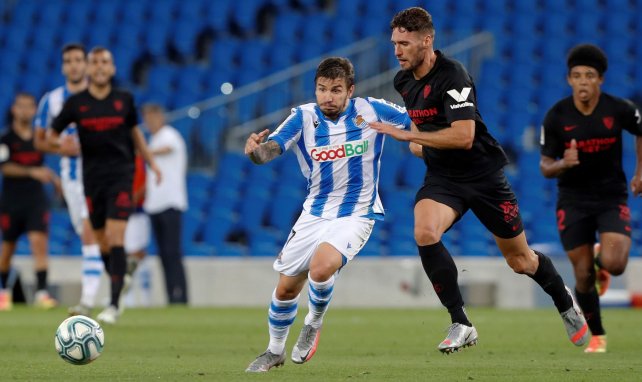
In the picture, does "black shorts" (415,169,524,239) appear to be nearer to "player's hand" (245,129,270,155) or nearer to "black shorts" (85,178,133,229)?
"player's hand" (245,129,270,155)

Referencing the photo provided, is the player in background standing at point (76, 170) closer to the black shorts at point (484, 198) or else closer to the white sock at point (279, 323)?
the white sock at point (279, 323)

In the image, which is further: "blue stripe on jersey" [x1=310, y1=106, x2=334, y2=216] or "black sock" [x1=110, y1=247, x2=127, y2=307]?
"black sock" [x1=110, y1=247, x2=127, y2=307]

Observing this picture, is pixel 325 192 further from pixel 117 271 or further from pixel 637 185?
pixel 117 271

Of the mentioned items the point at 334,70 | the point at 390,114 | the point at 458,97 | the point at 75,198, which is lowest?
the point at 75,198

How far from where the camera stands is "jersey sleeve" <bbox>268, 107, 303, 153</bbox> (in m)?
7.19

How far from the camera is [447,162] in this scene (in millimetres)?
7418

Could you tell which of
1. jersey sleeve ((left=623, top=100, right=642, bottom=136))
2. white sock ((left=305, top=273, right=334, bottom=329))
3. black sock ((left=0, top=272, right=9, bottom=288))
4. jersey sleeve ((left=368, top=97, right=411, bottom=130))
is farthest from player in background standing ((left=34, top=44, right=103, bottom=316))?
jersey sleeve ((left=623, top=100, right=642, bottom=136))

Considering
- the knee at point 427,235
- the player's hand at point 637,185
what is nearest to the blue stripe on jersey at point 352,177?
the knee at point 427,235

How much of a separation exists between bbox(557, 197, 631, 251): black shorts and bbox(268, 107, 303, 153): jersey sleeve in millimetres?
2543

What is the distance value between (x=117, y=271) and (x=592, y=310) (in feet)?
14.5

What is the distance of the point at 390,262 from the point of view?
621 inches

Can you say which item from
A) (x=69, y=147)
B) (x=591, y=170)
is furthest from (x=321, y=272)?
(x=69, y=147)

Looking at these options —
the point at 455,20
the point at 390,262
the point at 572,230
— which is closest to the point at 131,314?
the point at 390,262

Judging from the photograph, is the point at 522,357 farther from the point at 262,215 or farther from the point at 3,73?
the point at 3,73
